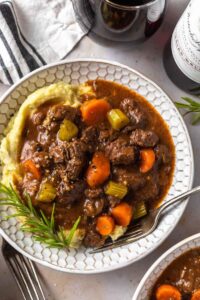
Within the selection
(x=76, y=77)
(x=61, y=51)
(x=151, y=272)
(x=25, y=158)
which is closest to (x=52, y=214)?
(x=25, y=158)

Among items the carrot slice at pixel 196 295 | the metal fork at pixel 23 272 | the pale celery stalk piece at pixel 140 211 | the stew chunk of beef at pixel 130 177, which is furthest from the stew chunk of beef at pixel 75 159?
the carrot slice at pixel 196 295

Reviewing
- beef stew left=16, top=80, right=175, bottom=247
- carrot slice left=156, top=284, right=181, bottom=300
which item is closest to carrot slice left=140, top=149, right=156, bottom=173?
beef stew left=16, top=80, right=175, bottom=247

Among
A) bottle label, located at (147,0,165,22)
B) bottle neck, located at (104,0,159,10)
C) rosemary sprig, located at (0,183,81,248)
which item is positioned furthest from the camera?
rosemary sprig, located at (0,183,81,248)

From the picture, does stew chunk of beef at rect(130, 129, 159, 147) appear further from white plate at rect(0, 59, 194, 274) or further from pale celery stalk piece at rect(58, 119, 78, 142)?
pale celery stalk piece at rect(58, 119, 78, 142)

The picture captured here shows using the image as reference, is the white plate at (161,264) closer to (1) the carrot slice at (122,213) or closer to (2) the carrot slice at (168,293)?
(2) the carrot slice at (168,293)

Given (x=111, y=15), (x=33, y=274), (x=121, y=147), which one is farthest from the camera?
(x=33, y=274)

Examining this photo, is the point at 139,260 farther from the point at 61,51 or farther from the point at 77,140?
the point at 61,51
